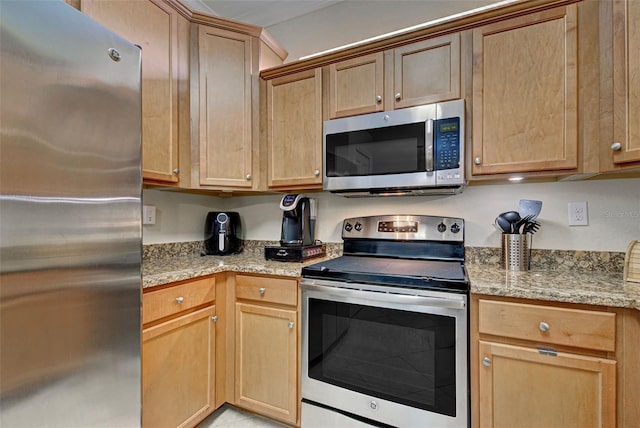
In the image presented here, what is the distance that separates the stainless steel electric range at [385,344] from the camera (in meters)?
1.21

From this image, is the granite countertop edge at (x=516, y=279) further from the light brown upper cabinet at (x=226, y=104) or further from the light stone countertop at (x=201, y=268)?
the light brown upper cabinet at (x=226, y=104)

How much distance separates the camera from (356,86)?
1.73 meters

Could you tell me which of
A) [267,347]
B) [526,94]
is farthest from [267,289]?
[526,94]

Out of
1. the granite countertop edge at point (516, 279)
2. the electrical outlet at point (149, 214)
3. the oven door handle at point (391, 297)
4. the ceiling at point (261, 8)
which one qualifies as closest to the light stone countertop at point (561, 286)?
the granite countertop edge at point (516, 279)

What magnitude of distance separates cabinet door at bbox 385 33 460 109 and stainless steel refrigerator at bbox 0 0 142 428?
124cm

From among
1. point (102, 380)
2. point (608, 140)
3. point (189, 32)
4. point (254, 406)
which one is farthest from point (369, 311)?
point (189, 32)

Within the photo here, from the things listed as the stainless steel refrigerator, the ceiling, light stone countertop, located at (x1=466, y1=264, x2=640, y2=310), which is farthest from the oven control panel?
the ceiling

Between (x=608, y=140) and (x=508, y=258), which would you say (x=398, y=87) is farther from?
(x=508, y=258)

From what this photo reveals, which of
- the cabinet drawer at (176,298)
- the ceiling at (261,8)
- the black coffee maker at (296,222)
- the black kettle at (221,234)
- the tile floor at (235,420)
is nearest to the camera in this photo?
the cabinet drawer at (176,298)

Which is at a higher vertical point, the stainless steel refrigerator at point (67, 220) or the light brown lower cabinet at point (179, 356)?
the stainless steel refrigerator at point (67, 220)

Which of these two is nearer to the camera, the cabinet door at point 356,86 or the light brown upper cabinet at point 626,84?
the light brown upper cabinet at point 626,84

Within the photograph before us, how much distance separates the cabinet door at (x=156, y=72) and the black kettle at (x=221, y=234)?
49 centimetres

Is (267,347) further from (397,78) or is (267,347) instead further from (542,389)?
(397,78)

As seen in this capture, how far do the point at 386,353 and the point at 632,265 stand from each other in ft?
3.53
